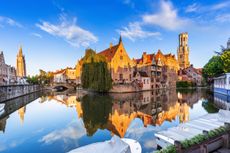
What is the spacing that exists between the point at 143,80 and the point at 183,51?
189ft

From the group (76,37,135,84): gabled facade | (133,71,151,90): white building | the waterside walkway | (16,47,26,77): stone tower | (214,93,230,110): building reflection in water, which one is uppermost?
(16,47,26,77): stone tower

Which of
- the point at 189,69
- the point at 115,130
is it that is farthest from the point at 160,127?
the point at 189,69

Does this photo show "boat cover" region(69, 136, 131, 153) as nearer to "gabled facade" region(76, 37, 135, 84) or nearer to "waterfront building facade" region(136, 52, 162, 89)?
"gabled facade" region(76, 37, 135, 84)

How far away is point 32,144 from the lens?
9.62 metres

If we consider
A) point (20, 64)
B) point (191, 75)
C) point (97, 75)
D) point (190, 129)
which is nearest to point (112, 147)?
point (190, 129)

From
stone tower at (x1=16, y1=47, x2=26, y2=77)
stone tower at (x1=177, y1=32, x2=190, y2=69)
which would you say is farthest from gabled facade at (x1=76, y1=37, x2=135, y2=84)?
stone tower at (x1=16, y1=47, x2=26, y2=77)

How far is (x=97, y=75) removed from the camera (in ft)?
119

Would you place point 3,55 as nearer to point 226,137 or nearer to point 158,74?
point 158,74

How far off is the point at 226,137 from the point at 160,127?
664cm

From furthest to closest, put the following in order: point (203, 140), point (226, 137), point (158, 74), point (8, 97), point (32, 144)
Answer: point (158, 74), point (8, 97), point (32, 144), point (226, 137), point (203, 140)

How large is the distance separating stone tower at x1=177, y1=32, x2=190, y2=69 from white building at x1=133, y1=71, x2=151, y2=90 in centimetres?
5219

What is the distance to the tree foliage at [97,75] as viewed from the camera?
36.1 meters

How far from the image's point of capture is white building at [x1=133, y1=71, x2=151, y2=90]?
4553 cm

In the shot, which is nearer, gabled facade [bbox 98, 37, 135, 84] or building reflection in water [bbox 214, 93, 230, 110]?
building reflection in water [bbox 214, 93, 230, 110]
